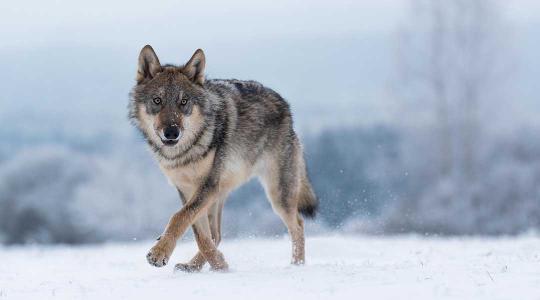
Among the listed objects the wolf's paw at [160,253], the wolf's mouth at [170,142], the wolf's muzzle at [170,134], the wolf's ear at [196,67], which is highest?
the wolf's ear at [196,67]

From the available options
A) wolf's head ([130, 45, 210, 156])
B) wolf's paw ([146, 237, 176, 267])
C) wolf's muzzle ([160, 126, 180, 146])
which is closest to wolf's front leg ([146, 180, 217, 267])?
wolf's paw ([146, 237, 176, 267])

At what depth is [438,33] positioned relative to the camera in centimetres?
2061

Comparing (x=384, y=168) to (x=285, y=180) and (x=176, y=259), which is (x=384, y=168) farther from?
(x=285, y=180)

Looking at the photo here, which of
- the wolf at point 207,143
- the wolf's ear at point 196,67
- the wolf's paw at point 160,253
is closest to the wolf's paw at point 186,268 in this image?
the wolf at point 207,143

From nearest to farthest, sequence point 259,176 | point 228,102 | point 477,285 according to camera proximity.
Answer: point 477,285
point 228,102
point 259,176

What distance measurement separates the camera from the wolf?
21.4ft

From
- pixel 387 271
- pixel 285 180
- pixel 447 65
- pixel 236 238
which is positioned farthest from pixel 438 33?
pixel 387 271

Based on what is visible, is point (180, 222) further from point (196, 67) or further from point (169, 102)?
point (196, 67)

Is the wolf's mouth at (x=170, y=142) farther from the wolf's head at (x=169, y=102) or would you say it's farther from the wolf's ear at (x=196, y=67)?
the wolf's ear at (x=196, y=67)

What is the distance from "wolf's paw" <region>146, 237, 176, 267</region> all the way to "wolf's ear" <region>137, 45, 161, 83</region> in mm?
1526

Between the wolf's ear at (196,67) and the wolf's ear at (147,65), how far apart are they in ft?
0.83

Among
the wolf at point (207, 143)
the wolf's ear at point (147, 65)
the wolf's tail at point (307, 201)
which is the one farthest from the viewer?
the wolf's tail at point (307, 201)

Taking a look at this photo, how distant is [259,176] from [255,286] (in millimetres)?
2301

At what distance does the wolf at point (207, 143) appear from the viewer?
21.4 ft
